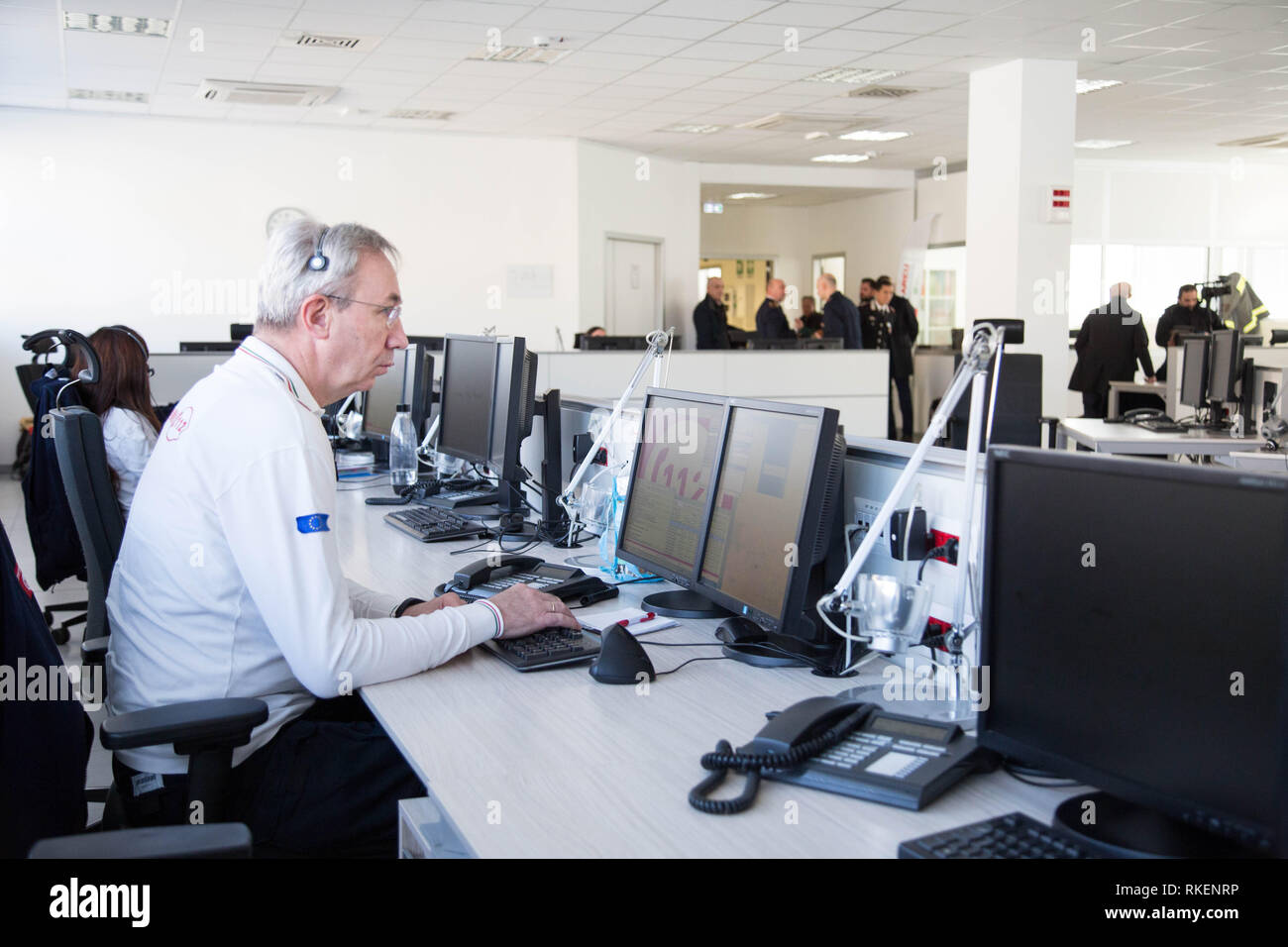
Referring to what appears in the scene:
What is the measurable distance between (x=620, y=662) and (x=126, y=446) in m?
2.19

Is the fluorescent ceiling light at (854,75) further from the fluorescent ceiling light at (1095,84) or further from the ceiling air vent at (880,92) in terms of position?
the fluorescent ceiling light at (1095,84)

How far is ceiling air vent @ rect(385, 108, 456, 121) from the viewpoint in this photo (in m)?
8.95

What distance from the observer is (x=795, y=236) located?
590 inches

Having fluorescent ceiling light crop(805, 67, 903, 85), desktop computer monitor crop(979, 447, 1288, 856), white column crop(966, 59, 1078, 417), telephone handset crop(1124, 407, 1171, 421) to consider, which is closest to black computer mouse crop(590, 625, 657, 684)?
desktop computer monitor crop(979, 447, 1288, 856)

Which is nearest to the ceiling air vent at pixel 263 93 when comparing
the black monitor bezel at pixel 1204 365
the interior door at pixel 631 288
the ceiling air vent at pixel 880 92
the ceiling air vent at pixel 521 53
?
the ceiling air vent at pixel 521 53

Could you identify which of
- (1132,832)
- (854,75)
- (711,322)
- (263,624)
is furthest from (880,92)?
(1132,832)

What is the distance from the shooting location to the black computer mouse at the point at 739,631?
185 centimetres

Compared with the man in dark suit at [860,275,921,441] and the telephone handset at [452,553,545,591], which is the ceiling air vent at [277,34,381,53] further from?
the man in dark suit at [860,275,921,441]

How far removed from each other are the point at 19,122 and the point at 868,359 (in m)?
6.86

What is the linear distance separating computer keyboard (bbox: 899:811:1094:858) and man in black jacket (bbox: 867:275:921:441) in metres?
9.93

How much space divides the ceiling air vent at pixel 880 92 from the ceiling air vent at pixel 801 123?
0.80 meters

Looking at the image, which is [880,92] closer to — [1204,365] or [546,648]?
[1204,365]
